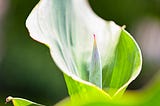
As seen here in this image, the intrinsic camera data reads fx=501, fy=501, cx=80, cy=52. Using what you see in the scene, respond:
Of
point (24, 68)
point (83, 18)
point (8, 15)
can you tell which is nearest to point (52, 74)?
point (24, 68)

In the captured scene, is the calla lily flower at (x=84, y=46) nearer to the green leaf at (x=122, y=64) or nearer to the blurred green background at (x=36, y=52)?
the green leaf at (x=122, y=64)

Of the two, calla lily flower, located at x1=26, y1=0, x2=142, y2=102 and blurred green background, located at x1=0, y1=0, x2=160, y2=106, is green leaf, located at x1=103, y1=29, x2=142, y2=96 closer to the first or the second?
calla lily flower, located at x1=26, y1=0, x2=142, y2=102

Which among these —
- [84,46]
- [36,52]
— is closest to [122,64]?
[84,46]

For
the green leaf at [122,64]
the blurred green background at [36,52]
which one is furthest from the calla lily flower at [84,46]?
the blurred green background at [36,52]

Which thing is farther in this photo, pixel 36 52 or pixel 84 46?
pixel 36 52

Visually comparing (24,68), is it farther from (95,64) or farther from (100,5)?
(95,64)

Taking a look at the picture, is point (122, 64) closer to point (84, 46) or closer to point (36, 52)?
point (84, 46)

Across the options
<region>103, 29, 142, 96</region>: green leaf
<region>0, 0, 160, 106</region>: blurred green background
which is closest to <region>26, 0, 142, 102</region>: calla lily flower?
<region>103, 29, 142, 96</region>: green leaf
